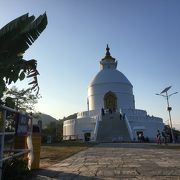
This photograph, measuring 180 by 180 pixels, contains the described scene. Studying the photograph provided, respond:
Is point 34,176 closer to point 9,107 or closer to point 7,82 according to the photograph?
point 9,107

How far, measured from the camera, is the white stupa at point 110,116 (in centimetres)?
3759

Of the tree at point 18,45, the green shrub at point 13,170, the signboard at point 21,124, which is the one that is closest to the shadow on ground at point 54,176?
the green shrub at point 13,170

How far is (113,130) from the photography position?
3753cm

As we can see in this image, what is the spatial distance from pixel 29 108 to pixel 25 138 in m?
31.0

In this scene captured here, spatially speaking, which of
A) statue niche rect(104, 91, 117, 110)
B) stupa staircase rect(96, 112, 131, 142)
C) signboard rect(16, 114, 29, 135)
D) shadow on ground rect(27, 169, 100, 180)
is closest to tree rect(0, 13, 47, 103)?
signboard rect(16, 114, 29, 135)

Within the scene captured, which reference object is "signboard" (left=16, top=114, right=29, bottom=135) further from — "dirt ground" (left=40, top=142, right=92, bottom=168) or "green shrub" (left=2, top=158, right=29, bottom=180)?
"dirt ground" (left=40, top=142, right=92, bottom=168)

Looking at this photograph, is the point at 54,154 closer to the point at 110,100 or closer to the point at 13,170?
the point at 13,170

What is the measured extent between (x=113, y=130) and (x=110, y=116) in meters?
4.26

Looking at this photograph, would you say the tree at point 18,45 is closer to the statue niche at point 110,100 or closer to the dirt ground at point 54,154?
the dirt ground at point 54,154

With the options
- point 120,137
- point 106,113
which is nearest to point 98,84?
point 106,113

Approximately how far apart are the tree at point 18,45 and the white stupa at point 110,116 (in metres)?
29.3

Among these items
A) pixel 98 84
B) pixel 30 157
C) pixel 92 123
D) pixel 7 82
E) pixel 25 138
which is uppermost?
pixel 98 84

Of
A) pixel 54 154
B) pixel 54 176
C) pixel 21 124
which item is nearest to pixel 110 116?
pixel 54 154

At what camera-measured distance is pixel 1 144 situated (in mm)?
6609
